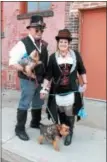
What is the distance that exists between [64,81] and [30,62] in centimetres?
54

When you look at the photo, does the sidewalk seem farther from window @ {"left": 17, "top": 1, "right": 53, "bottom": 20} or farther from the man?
window @ {"left": 17, "top": 1, "right": 53, "bottom": 20}

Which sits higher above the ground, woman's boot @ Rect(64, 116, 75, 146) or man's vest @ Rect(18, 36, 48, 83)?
man's vest @ Rect(18, 36, 48, 83)

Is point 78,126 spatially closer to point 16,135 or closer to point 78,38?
point 16,135

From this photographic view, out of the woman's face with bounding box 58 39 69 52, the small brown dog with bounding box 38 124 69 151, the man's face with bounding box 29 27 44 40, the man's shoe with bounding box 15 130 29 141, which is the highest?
the man's face with bounding box 29 27 44 40

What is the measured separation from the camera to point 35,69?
172 inches

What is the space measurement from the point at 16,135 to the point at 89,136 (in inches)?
45.4

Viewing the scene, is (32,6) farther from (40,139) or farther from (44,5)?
(40,139)

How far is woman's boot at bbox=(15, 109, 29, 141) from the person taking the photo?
452cm

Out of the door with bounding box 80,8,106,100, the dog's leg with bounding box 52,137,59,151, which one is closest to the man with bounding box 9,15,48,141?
the dog's leg with bounding box 52,137,59,151

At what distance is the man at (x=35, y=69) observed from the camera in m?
4.24

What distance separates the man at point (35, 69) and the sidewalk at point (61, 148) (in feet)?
0.69

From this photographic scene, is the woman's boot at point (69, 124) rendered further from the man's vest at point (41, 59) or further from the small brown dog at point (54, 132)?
the man's vest at point (41, 59)

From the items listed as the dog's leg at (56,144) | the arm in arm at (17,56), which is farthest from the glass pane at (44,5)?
the dog's leg at (56,144)

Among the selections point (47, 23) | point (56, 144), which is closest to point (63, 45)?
point (56, 144)
